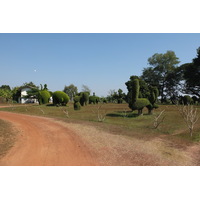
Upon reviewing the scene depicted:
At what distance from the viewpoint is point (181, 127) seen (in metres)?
13.5

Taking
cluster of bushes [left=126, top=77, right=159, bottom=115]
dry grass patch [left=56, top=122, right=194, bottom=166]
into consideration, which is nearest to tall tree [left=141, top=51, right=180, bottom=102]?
cluster of bushes [left=126, top=77, right=159, bottom=115]

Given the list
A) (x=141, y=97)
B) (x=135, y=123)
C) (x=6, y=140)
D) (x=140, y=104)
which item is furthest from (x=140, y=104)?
(x=6, y=140)

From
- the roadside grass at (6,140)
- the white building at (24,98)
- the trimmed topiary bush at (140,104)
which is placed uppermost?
the white building at (24,98)

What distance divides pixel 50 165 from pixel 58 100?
1023 inches

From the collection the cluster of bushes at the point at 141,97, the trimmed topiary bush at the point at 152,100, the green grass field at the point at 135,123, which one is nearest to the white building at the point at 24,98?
the green grass field at the point at 135,123

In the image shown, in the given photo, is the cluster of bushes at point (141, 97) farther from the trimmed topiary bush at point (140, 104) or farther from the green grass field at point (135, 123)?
the green grass field at point (135, 123)

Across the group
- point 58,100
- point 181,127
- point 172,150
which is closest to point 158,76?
point 58,100

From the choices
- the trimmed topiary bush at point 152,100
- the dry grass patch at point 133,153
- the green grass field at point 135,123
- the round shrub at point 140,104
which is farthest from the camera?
the trimmed topiary bush at point 152,100

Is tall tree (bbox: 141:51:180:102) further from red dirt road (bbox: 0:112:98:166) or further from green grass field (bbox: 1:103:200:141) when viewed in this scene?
red dirt road (bbox: 0:112:98:166)

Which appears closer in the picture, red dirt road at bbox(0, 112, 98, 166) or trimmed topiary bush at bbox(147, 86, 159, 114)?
red dirt road at bbox(0, 112, 98, 166)

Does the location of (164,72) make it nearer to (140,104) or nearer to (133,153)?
(140,104)

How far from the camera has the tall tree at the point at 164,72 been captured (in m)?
52.1

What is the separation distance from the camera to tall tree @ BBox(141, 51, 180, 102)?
52.1 m

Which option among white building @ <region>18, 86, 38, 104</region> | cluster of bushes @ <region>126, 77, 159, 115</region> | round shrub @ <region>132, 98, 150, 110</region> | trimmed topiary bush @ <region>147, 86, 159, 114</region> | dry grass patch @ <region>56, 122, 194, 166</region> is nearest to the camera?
dry grass patch @ <region>56, 122, 194, 166</region>
